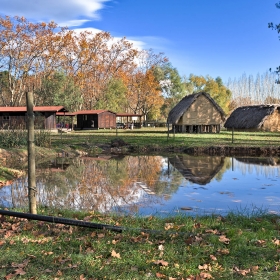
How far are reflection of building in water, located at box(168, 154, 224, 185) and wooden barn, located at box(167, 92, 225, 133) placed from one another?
17714 millimetres

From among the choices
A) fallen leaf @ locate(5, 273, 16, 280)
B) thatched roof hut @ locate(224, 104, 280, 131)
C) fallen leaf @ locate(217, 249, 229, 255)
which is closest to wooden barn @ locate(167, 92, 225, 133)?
thatched roof hut @ locate(224, 104, 280, 131)

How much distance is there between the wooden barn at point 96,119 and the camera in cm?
4512

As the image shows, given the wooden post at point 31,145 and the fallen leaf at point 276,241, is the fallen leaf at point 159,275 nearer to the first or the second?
the fallen leaf at point 276,241

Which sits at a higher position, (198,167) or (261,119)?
(261,119)

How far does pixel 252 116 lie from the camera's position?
4022 cm

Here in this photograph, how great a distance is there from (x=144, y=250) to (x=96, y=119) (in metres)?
41.4

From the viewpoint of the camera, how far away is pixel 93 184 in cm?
1114

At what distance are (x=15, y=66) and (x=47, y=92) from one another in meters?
6.02

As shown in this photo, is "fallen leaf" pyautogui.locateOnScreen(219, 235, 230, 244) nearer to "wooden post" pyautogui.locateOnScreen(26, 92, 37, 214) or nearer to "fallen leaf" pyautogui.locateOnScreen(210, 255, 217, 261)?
"fallen leaf" pyautogui.locateOnScreen(210, 255, 217, 261)

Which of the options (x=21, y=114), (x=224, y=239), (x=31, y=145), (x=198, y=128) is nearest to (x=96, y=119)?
(x=21, y=114)

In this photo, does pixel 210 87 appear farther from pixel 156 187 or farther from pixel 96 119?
pixel 156 187

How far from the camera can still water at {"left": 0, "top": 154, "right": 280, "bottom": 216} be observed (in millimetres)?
8094

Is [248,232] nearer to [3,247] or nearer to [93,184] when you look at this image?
[3,247]

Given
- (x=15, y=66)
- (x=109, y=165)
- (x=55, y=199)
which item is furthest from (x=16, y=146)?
(x=15, y=66)
